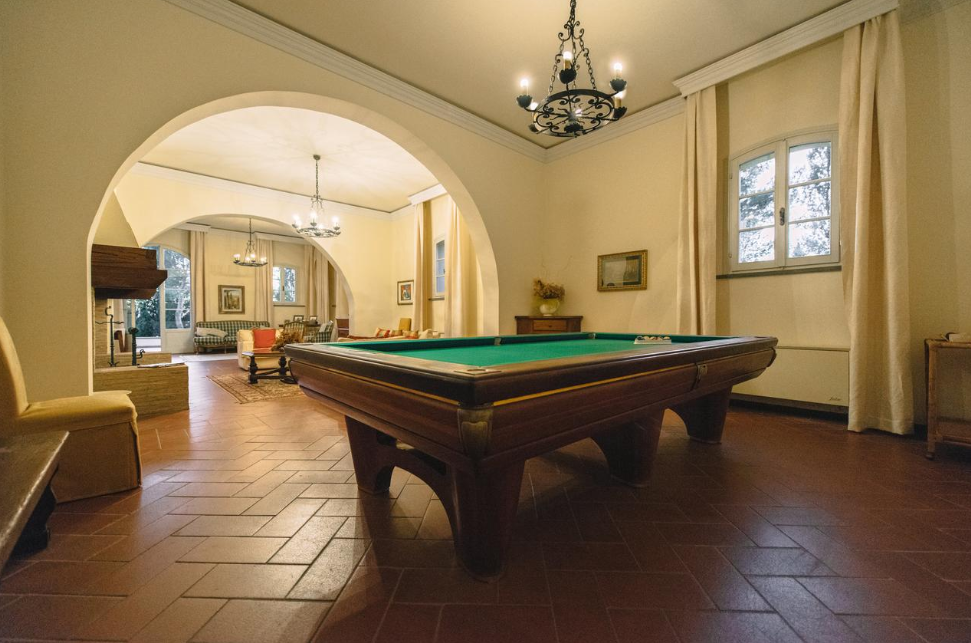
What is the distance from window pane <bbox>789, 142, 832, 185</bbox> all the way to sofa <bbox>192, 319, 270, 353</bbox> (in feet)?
Answer: 39.7

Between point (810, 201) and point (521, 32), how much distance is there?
125 inches

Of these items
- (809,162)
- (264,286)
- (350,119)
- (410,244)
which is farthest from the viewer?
(264,286)

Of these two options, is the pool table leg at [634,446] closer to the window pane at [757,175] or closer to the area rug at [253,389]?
the window pane at [757,175]

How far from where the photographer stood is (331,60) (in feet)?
11.5

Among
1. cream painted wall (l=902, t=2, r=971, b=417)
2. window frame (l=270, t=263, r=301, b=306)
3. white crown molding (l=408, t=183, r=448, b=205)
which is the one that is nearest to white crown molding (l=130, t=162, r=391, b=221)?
white crown molding (l=408, t=183, r=448, b=205)

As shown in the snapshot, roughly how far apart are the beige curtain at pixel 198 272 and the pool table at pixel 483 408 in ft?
37.1

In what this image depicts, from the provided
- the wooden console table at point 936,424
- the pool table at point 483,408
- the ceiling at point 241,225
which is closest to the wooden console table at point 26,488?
the pool table at point 483,408

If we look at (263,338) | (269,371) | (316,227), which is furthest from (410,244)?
(269,371)

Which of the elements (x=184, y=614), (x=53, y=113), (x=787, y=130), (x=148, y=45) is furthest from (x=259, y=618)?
(x=787, y=130)

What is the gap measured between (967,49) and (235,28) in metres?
5.85

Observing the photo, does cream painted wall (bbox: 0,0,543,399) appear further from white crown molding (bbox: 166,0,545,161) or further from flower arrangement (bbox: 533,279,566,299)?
flower arrangement (bbox: 533,279,566,299)

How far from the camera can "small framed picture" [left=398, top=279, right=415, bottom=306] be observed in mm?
8953

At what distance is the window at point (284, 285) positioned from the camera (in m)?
12.0

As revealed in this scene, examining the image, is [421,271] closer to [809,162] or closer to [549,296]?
[549,296]
